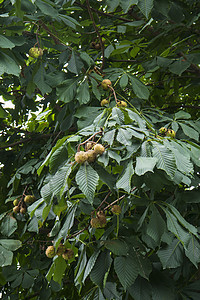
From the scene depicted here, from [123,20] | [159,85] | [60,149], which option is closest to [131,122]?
[60,149]

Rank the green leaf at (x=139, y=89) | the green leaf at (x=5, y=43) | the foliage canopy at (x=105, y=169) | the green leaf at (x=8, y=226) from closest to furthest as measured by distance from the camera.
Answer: the foliage canopy at (x=105, y=169)
the green leaf at (x=5, y=43)
the green leaf at (x=139, y=89)
the green leaf at (x=8, y=226)

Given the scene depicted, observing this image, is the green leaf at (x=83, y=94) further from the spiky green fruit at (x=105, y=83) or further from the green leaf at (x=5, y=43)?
the green leaf at (x=5, y=43)

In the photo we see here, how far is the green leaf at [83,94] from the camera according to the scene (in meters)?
1.56

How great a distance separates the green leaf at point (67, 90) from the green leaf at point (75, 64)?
52 mm

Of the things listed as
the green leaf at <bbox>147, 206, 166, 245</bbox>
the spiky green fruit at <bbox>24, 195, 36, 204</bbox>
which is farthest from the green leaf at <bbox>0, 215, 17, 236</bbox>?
the green leaf at <bbox>147, 206, 166, 245</bbox>

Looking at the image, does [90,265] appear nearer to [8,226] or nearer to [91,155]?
[91,155]

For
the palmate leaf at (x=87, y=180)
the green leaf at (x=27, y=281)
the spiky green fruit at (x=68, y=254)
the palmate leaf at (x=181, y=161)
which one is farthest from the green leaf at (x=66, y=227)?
the green leaf at (x=27, y=281)

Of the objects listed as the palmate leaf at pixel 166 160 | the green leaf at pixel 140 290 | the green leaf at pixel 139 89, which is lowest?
the green leaf at pixel 140 290

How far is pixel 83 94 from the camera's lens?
1573 mm

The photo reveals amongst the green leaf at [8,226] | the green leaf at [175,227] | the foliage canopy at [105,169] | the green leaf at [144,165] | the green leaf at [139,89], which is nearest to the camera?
the green leaf at [144,165]

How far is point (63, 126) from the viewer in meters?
1.73

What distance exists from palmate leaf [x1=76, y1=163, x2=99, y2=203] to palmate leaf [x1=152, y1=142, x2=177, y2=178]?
0.16 m

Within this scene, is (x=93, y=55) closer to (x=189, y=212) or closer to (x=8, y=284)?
(x=189, y=212)

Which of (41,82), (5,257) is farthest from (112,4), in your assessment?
(5,257)
